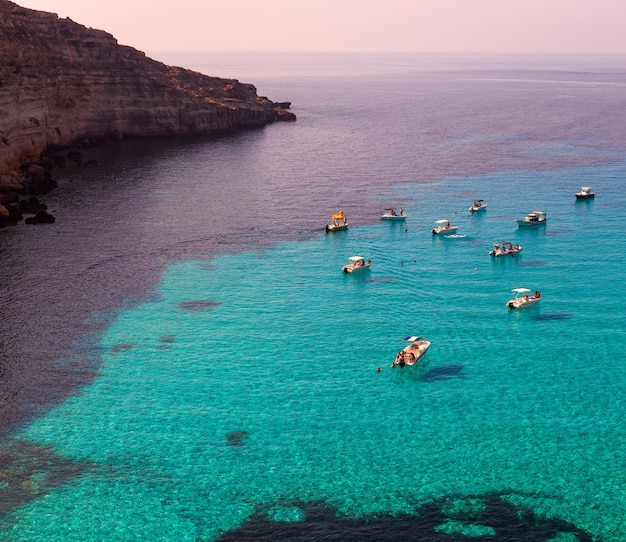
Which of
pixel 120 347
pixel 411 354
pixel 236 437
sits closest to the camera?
pixel 236 437

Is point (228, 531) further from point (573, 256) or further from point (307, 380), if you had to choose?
point (573, 256)

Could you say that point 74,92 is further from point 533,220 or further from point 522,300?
point 522,300

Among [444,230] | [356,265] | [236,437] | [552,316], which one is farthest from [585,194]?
[236,437]

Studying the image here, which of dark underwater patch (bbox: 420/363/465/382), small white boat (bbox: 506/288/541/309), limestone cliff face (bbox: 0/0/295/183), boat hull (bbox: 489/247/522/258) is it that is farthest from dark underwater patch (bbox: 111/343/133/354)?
limestone cliff face (bbox: 0/0/295/183)

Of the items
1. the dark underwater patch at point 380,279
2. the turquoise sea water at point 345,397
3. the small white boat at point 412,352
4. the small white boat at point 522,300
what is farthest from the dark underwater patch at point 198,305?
the small white boat at point 522,300

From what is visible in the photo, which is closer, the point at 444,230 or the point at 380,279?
the point at 380,279

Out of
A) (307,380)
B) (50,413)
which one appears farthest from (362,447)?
(50,413)
